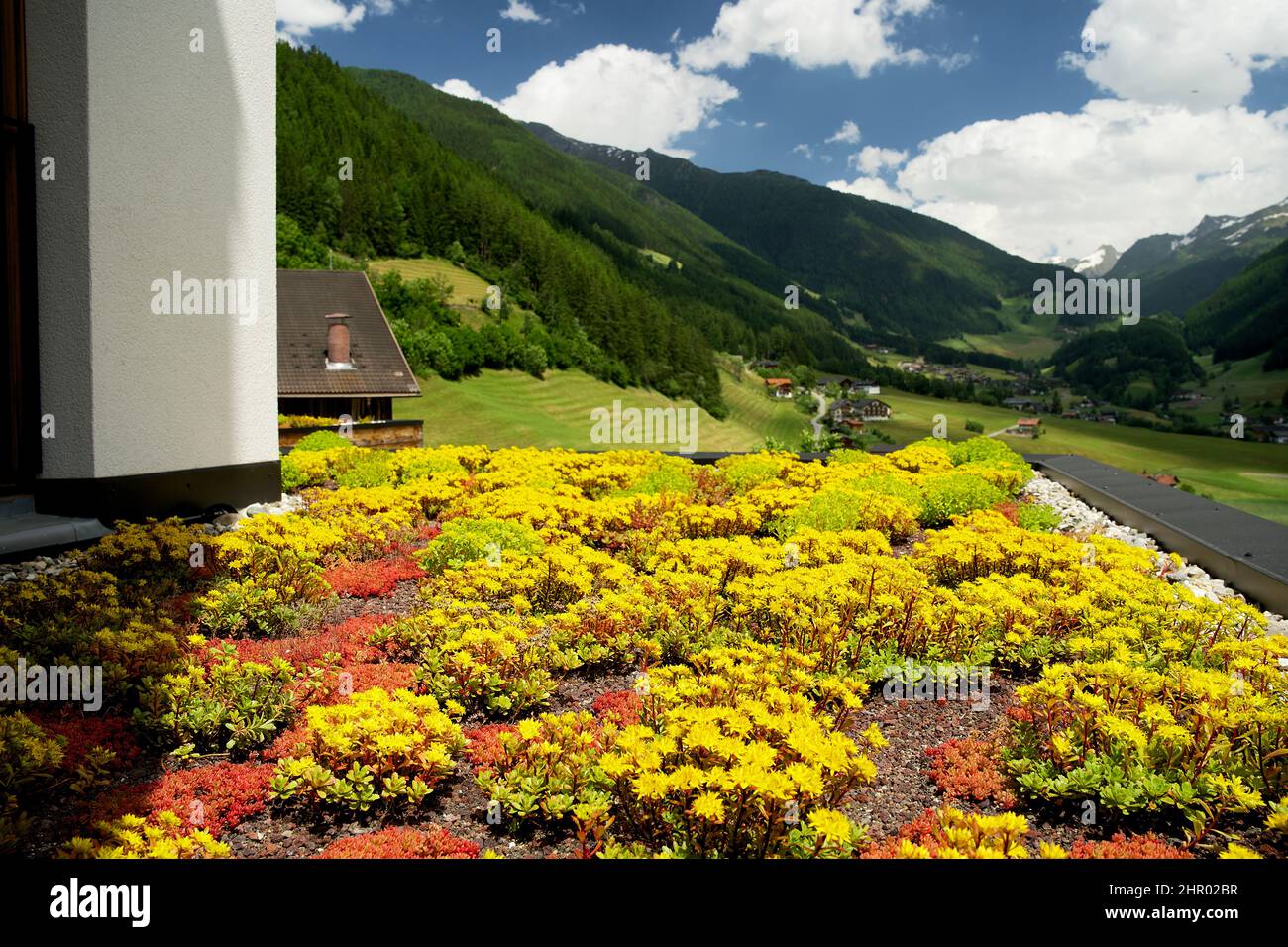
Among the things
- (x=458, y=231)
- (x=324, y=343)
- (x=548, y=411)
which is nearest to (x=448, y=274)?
(x=458, y=231)

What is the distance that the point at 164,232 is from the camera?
824 centimetres

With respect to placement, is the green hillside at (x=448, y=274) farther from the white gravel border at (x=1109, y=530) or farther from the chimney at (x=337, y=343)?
the white gravel border at (x=1109, y=530)

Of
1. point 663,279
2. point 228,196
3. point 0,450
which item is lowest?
point 0,450

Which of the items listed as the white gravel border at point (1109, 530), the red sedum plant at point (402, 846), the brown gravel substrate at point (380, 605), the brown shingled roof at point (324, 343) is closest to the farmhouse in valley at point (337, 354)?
the brown shingled roof at point (324, 343)

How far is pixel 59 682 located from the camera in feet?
15.0

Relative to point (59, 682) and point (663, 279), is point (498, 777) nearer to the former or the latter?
point (59, 682)

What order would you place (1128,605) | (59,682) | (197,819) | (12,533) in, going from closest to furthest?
(197,819)
(59,682)
(1128,605)
(12,533)

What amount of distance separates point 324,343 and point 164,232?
21.2 metres

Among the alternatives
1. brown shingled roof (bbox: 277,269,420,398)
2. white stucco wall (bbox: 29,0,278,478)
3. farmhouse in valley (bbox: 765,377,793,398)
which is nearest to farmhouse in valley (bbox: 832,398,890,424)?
farmhouse in valley (bbox: 765,377,793,398)

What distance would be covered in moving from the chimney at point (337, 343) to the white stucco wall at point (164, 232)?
18913 mm

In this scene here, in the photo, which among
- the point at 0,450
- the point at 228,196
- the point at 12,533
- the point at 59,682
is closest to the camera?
the point at 59,682

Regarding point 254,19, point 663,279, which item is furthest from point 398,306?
point 663,279

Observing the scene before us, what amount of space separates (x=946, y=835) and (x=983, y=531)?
219 inches

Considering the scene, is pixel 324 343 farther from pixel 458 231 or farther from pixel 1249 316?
pixel 1249 316
